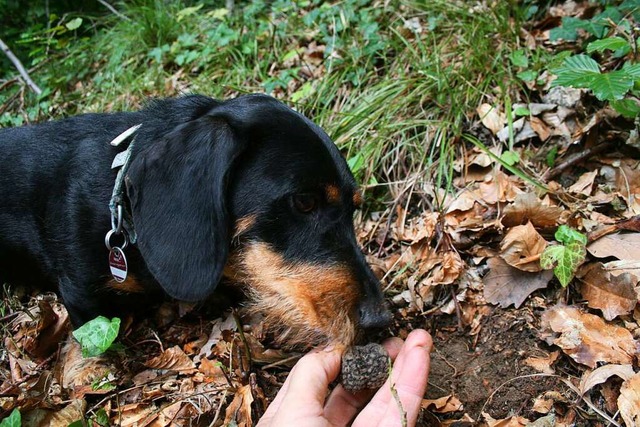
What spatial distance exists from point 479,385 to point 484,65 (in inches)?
85.6

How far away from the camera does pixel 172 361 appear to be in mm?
2652

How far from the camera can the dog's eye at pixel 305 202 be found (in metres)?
2.17

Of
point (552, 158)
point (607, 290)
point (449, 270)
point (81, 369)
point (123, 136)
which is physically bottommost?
point (81, 369)

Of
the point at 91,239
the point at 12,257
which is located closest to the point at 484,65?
the point at 91,239

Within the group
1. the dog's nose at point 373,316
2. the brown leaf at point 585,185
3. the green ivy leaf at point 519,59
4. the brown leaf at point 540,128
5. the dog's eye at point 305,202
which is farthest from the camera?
the green ivy leaf at point 519,59

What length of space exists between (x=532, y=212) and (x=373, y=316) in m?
1.08

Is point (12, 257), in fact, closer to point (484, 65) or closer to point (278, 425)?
point (278, 425)

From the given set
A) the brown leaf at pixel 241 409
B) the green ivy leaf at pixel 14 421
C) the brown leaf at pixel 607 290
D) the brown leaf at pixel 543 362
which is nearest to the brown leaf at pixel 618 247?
the brown leaf at pixel 607 290

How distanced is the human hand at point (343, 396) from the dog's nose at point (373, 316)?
4.7 inches

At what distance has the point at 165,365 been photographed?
8.68 feet

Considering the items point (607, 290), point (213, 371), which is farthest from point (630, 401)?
point (213, 371)

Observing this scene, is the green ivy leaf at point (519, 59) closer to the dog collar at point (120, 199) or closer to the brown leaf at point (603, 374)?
the brown leaf at point (603, 374)

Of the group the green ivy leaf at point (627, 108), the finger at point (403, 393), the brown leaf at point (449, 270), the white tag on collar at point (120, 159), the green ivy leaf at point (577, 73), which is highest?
the green ivy leaf at point (577, 73)

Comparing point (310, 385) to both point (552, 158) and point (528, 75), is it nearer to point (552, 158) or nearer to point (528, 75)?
point (552, 158)
